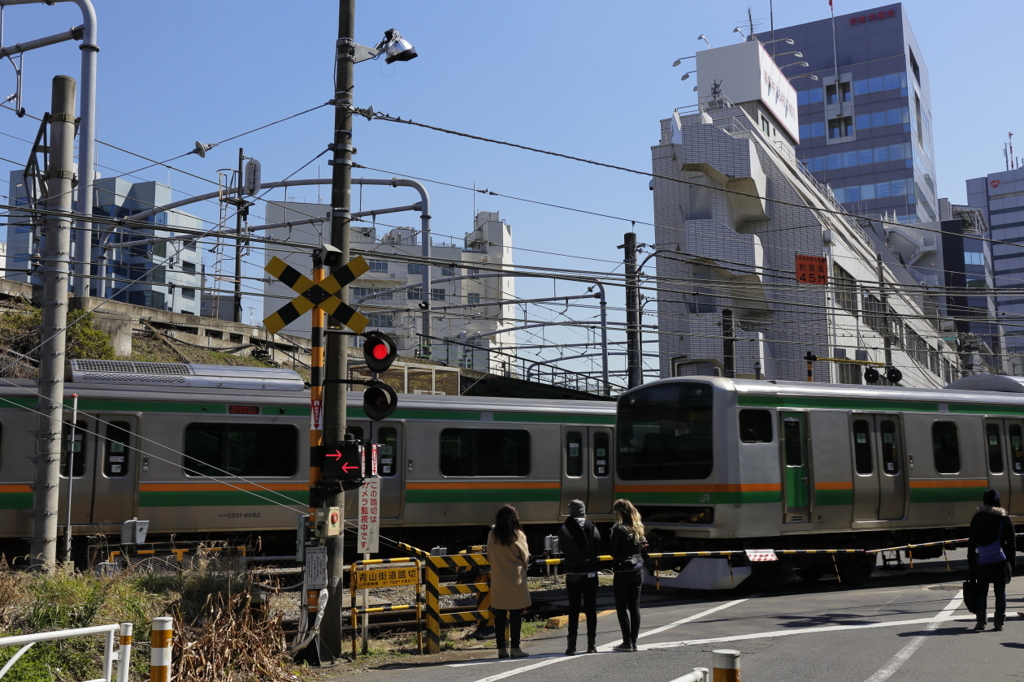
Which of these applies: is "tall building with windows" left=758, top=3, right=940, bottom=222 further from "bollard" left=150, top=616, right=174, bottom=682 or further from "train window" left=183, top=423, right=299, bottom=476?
"bollard" left=150, top=616, right=174, bottom=682

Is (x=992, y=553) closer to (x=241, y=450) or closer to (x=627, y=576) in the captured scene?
(x=627, y=576)

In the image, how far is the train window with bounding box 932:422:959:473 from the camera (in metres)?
17.1

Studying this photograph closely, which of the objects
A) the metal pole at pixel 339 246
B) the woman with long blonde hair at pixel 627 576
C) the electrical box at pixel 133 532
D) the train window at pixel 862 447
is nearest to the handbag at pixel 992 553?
the woman with long blonde hair at pixel 627 576

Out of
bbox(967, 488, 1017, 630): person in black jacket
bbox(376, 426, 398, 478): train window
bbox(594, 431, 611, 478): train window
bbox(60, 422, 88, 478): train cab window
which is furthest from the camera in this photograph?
bbox(594, 431, 611, 478): train window

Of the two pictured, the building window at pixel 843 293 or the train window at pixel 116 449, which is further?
the building window at pixel 843 293

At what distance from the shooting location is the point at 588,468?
19.0 meters

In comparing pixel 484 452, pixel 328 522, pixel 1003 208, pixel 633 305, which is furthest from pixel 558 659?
pixel 1003 208

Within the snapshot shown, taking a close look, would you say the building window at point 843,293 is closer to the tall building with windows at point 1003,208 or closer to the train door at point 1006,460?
the train door at point 1006,460

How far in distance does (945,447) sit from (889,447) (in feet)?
4.79

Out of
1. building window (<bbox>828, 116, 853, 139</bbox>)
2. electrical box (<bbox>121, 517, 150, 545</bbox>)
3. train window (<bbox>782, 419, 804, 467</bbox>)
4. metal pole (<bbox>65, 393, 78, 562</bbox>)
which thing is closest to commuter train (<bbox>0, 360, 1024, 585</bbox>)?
train window (<bbox>782, 419, 804, 467</bbox>)

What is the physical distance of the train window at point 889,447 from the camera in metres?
16.5

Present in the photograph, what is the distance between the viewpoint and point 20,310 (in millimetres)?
23547

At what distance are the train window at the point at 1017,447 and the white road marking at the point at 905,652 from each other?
630 centimetres

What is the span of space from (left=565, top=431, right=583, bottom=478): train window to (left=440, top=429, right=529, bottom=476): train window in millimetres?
892
